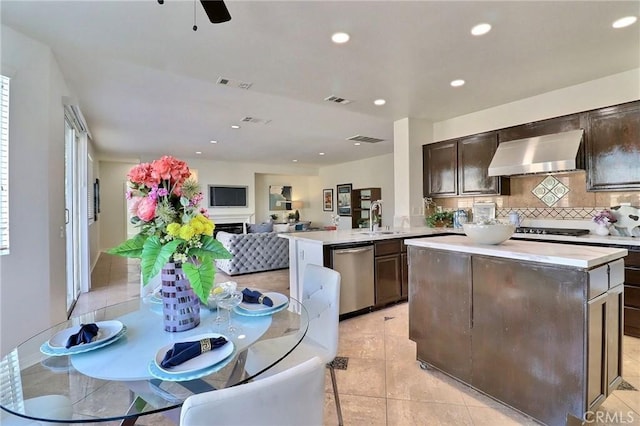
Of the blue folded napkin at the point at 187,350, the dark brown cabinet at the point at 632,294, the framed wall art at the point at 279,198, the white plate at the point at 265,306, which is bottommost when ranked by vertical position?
the dark brown cabinet at the point at 632,294

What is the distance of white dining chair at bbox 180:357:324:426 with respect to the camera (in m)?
0.64

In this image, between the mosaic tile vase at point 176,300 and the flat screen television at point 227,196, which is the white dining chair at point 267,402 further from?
the flat screen television at point 227,196

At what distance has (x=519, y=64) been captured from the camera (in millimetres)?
3016

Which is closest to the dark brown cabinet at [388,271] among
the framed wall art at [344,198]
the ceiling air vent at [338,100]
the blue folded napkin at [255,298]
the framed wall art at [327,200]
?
the ceiling air vent at [338,100]

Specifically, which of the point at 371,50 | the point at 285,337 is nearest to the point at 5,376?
the point at 285,337

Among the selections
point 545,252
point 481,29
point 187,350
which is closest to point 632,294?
point 545,252

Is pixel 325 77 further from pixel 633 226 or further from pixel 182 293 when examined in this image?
pixel 633 226

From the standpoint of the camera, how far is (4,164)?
2.33m

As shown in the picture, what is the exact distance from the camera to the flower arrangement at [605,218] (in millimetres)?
3283

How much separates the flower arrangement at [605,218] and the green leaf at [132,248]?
4277 mm

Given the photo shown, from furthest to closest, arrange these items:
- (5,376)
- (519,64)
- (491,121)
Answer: (491,121) < (519,64) < (5,376)

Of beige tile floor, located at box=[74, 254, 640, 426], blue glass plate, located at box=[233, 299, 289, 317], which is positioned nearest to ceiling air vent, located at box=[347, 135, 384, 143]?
beige tile floor, located at box=[74, 254, 640, 426]

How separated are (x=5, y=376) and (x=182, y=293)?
0.63 m

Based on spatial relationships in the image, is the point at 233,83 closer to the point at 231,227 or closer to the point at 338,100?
the point at 338,100
